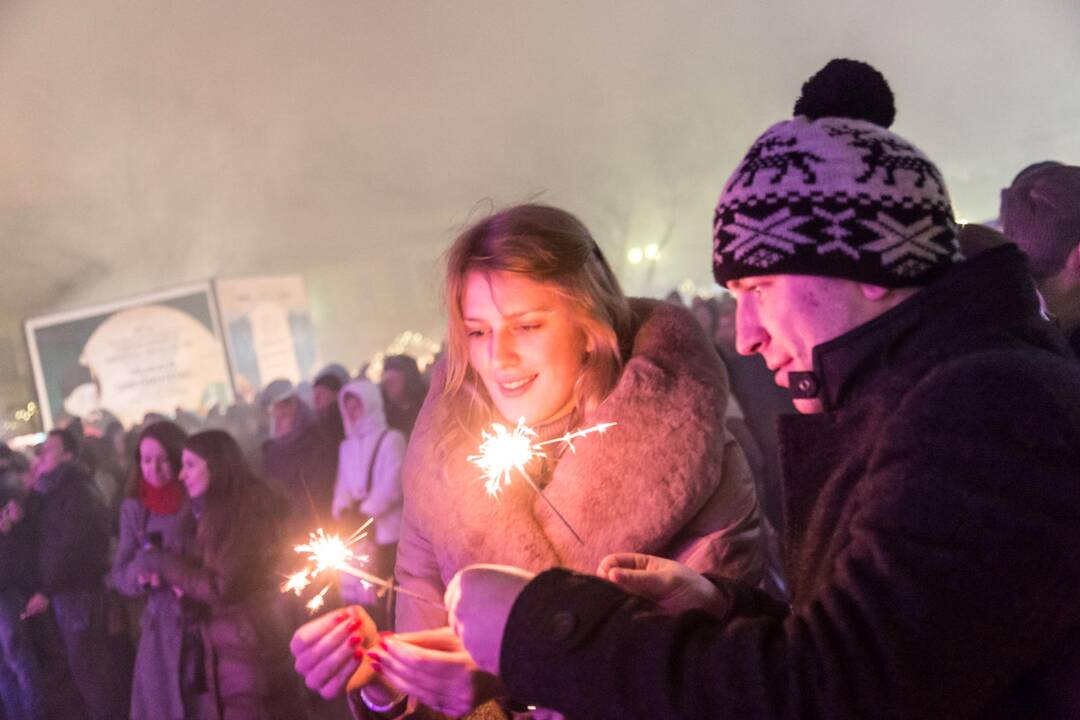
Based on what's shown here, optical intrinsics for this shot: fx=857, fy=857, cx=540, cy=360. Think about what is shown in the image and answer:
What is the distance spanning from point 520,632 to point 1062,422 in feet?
2.26

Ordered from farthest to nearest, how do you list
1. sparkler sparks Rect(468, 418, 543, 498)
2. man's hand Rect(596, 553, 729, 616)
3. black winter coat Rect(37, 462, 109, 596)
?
black winter coat Rect(37, 462, 109, 596), sparkler sparks Rect(468, 418, 543, 498), man's hand Rect(596, 553, 729, 616)

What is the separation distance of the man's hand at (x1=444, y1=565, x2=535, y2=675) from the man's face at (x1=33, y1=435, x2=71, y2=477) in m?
5.00

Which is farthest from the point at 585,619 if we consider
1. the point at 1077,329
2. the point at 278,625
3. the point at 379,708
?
the point at 278,625

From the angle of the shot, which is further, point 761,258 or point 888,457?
point 761,258

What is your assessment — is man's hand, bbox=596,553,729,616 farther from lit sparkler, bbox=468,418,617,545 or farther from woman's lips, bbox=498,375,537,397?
woman's lips, bbox=498,375,537,397

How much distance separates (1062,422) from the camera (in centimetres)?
95

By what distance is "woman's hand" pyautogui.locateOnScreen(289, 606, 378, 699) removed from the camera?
1.58m

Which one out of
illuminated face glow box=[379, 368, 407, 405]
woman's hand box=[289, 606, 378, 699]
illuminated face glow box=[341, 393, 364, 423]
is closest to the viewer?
woman's hand box=[289, 606, 378, 699]

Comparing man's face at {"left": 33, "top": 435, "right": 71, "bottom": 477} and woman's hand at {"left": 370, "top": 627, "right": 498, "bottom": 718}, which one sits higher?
woman's hand at {"left": 370, "top": 627, "right": 498, "bottom": 718}

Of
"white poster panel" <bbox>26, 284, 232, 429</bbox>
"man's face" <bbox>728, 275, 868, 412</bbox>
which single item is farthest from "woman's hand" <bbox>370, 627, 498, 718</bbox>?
"white poster panel" <bbox>26, 284, 232, 429</bbox>

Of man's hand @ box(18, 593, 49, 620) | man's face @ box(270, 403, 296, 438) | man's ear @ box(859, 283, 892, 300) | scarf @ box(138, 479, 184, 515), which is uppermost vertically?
man's ear @ box(859, 283, 892, 300)

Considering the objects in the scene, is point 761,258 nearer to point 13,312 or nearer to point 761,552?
point 761,552

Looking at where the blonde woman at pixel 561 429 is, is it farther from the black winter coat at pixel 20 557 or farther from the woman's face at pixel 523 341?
the black winter coat at pixel 20 557

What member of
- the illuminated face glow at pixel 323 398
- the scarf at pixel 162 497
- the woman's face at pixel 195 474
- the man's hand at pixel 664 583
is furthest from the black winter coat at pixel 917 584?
the illuminated face glow at pixel 323 398
